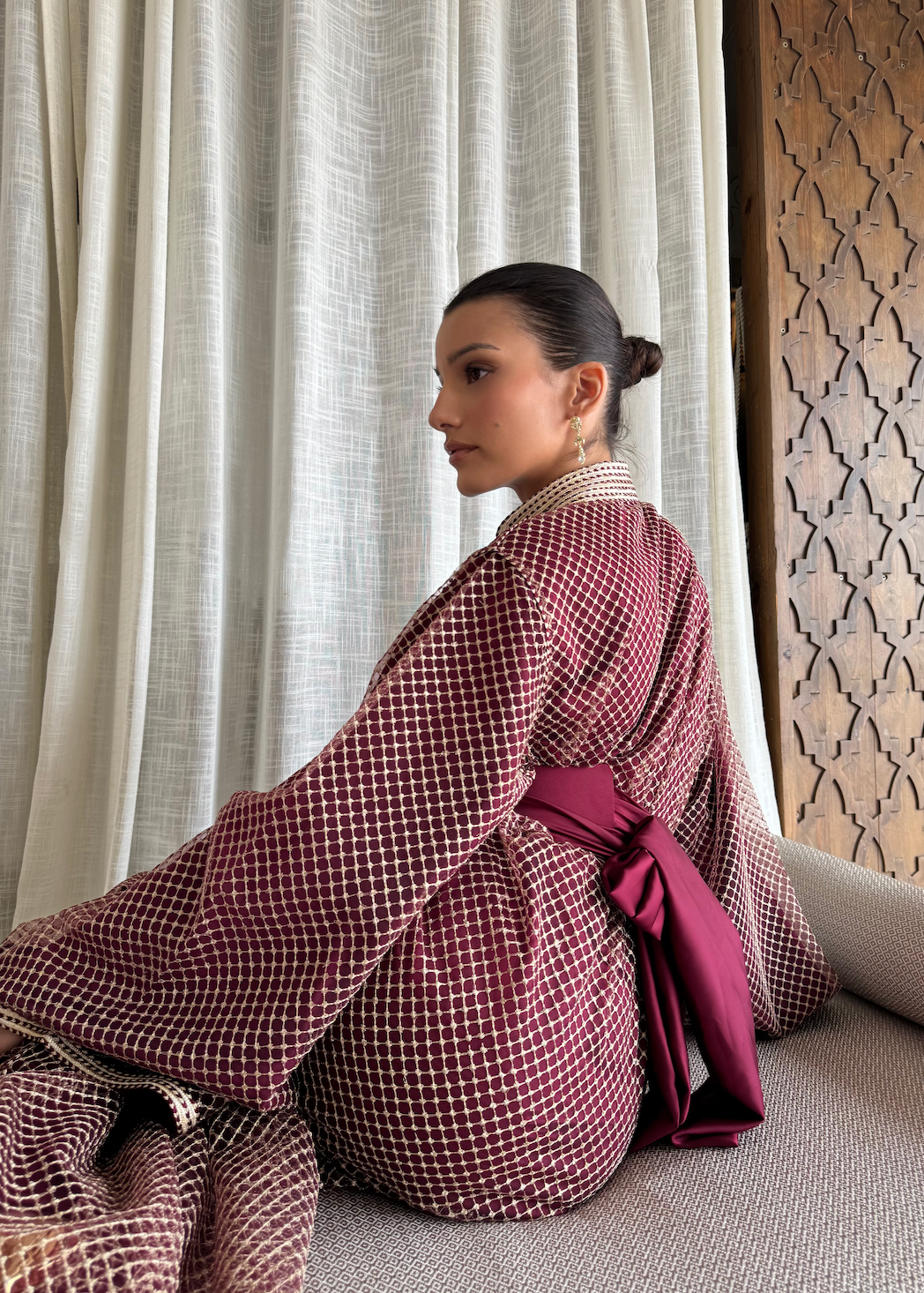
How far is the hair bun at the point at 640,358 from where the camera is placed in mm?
1217

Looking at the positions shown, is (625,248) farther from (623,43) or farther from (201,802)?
(201,802)

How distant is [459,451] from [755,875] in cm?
61

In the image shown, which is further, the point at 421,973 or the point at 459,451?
the point at 459,451

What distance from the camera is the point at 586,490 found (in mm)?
1021

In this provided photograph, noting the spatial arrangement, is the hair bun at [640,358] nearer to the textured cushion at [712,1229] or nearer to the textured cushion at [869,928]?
the textured cushion at [869,928]

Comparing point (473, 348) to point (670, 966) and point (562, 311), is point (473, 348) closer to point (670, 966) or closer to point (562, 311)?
point (562, 311)

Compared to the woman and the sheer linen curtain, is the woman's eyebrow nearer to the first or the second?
the woman

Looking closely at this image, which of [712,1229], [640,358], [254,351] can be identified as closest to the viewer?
[712,1229]

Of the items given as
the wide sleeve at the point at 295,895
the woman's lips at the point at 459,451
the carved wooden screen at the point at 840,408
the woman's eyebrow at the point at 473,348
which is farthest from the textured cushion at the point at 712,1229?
the carved wooden screen at the point at 840,408

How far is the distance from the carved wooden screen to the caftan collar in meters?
1.05

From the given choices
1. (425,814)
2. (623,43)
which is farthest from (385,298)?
(425,814)

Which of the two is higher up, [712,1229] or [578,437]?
[578,437]

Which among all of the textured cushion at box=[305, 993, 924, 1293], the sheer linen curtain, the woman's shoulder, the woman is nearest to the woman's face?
the woman's shoulder

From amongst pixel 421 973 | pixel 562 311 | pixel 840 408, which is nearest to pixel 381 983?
pixel 421 973
